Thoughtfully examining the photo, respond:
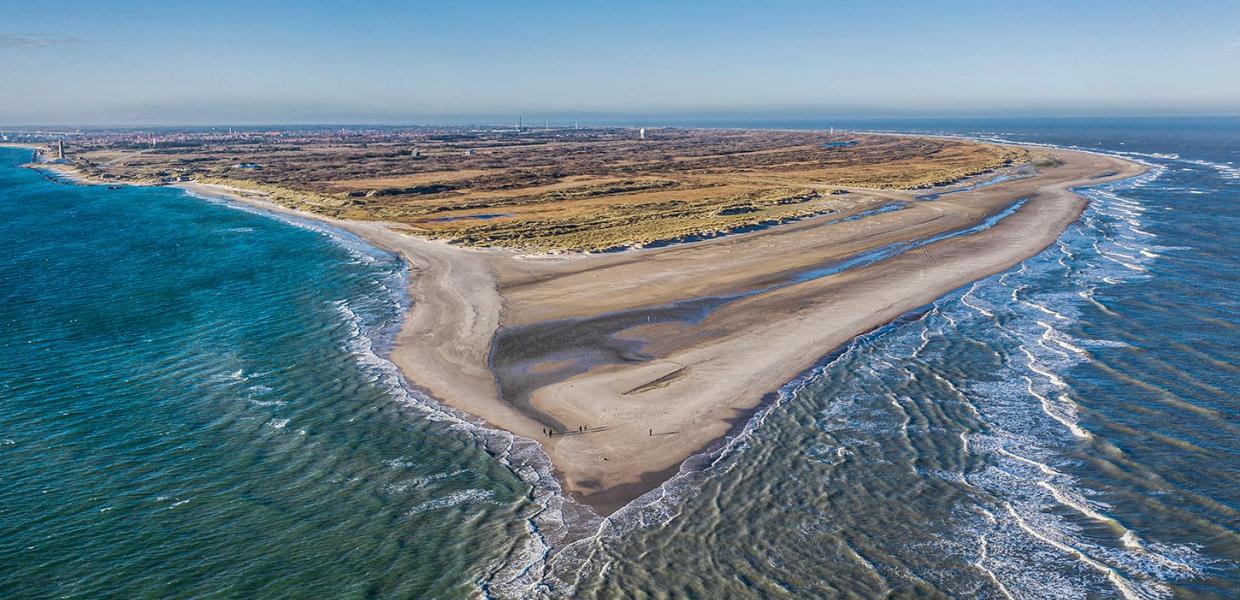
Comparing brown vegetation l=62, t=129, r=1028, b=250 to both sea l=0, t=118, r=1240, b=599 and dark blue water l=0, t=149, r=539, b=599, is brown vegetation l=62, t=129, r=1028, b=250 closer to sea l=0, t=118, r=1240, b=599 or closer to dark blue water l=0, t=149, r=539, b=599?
dark blue water l=0, t=149, r=539, b=599

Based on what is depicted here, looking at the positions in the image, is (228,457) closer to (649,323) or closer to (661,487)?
(661,487)

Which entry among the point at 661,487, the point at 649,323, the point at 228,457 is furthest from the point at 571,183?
the point at 661,487

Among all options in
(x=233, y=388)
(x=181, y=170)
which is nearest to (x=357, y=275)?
(x=233, y=388)

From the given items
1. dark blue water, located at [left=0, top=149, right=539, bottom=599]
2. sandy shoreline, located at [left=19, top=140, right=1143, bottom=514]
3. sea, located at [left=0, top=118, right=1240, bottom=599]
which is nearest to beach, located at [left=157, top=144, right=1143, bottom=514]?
sandy shoreline, located at [left=19, top=140, right=1143, bottom=514]

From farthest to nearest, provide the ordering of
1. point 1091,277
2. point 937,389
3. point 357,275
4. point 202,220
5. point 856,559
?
point 202,220
point 357,275
point 1091,277
point 937,389
point 856,559

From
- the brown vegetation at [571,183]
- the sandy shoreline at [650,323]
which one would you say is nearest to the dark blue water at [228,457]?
the sandy shoreline at [650,323]

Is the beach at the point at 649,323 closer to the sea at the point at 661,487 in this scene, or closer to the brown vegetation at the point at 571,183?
the sea at the point at 661,487

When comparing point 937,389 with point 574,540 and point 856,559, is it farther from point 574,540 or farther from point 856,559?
point 574,540
